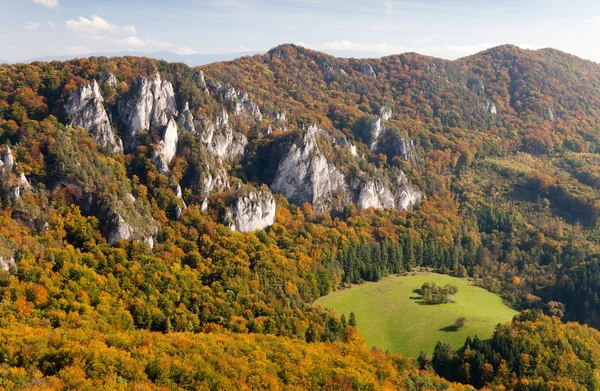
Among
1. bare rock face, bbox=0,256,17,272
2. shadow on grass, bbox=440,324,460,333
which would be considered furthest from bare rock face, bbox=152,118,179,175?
shadow on grass, bbox=440,324,460,333

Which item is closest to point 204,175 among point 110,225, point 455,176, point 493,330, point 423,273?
point 110,225

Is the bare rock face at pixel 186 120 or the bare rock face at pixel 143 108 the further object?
the bare rock face at pixel 186 120

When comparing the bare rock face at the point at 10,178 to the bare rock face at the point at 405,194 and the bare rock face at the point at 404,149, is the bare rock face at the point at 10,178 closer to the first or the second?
the bare rock face at the point at 405,194

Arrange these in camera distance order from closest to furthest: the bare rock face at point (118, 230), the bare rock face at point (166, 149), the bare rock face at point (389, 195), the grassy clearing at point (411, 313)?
the grassy clearing at point (411, 313) → the bare rock face at point (118, 230) → the bare rock face at point (166, 149) → the bare rock face at point (389, 195)

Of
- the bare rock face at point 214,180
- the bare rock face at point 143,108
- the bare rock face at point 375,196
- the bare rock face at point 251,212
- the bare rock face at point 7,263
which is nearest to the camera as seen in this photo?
the bare rock face at point 7,263

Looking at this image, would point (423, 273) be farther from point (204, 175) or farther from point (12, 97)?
point (12, 97)

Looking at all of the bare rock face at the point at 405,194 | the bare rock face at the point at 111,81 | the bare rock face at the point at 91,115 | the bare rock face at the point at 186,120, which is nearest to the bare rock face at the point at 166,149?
the bare rock face at the point at 186,120

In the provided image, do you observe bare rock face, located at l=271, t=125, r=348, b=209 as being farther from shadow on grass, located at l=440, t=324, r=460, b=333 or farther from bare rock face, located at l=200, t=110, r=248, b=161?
shadow on grass, located at l=440, t=324, r=460, b=333
